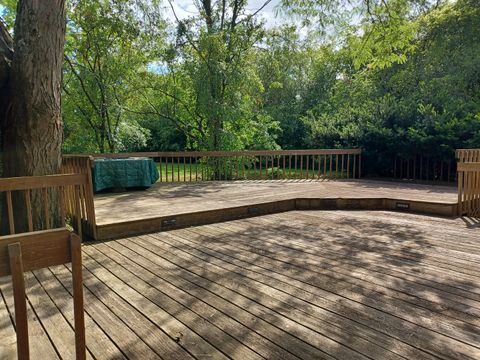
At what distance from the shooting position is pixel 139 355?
163 cm

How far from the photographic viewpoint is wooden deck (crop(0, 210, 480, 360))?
5.56 ft

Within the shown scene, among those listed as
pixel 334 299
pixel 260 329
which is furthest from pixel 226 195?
pixel 260 329

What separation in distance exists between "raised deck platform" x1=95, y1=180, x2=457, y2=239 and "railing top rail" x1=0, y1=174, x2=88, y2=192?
581 mm

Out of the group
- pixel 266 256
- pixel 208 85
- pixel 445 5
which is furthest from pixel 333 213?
pixel 445 5

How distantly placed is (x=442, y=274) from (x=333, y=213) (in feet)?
7.82

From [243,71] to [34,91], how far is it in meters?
5.68

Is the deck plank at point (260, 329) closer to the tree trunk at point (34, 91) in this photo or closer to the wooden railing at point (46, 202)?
the wooden railing at point (46, 202)

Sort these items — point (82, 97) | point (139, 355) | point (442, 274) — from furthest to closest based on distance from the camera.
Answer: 1. point (82, 97)
2. point (442, 274)
3. point (139, 355)

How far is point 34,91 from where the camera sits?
325 centimetres

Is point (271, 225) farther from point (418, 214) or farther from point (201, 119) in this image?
point (201, 119)

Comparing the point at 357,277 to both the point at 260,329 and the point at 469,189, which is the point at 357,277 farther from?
the point at 469,189

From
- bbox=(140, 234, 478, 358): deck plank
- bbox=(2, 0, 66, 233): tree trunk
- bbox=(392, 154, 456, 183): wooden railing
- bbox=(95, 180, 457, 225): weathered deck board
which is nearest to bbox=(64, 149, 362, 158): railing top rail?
bbox=(95, 180, 457, 225): weathered deck board

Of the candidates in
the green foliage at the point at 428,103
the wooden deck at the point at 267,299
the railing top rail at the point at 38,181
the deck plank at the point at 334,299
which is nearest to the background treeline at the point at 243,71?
the green foliage at the point at 428,103

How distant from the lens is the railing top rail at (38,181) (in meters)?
2.81
